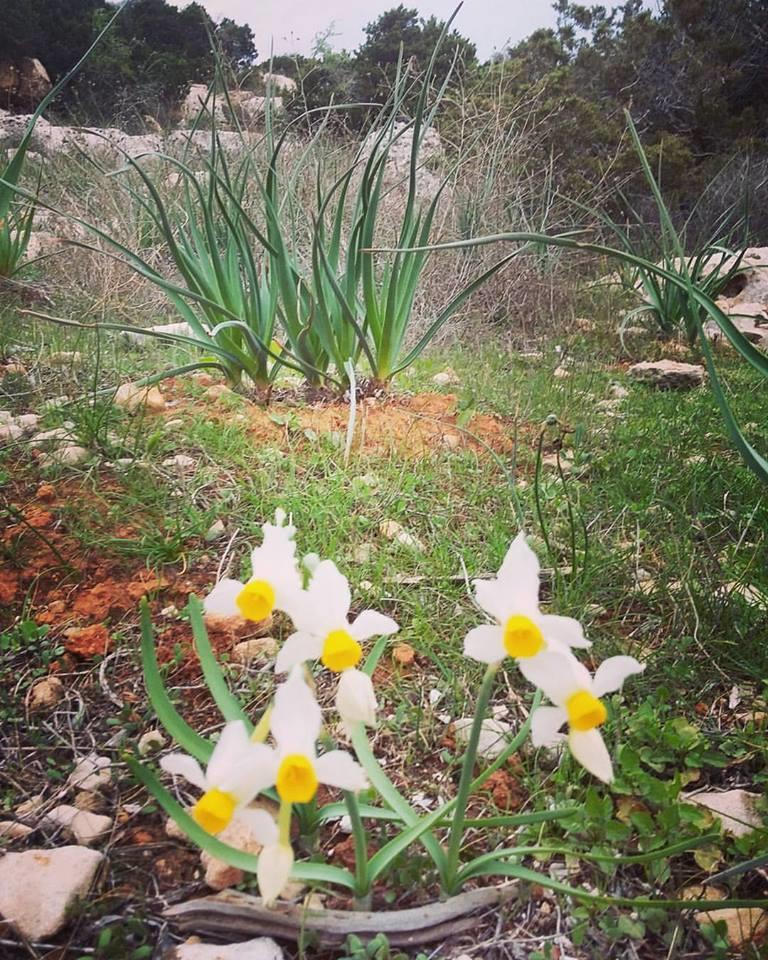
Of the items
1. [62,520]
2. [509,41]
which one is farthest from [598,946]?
[509,41]

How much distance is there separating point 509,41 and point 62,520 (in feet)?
12.8

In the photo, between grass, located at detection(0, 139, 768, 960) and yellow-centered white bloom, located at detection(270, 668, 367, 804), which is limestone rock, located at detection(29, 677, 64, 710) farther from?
yellow-centered white bloom, located at detection(270, 668, 367, 804)

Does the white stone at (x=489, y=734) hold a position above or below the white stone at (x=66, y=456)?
below

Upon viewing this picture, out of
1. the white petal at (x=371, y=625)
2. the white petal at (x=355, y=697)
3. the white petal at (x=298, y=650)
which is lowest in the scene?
the white petal at (x=355, y=697)

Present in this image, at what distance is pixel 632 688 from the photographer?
690 millimetres

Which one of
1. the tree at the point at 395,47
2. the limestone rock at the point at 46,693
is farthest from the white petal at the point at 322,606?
the tree at the point at 395,47

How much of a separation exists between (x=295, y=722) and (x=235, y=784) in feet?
0.14

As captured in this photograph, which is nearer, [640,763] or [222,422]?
[640,763]

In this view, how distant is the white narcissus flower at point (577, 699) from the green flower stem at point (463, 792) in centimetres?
3

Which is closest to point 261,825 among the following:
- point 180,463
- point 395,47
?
point 180,463

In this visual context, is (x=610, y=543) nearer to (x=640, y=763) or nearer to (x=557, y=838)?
(x=640, y=763)

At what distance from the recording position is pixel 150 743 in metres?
0.62

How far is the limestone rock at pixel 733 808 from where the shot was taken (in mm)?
534

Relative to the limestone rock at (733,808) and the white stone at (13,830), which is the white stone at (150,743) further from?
the limestone rock at (733,808)
